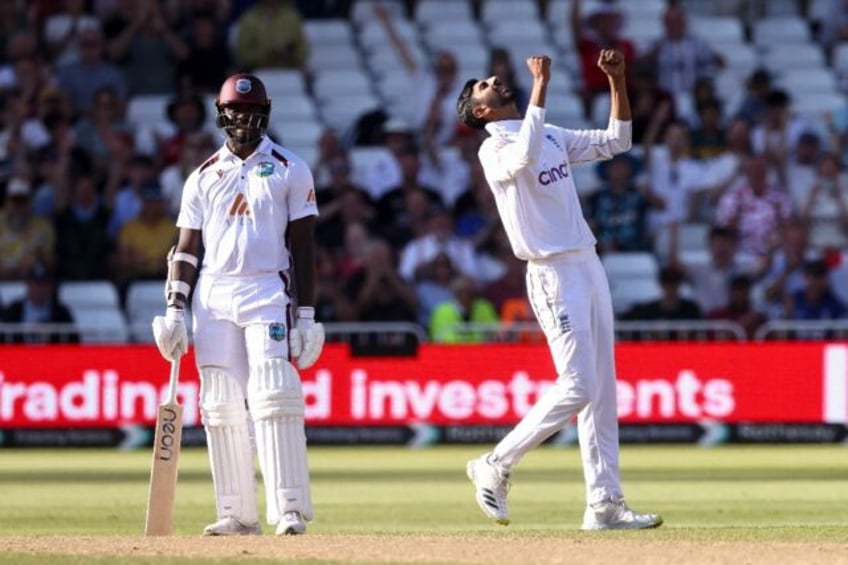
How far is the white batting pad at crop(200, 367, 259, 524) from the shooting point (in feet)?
35.5

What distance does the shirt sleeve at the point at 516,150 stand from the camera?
1098 centimetres

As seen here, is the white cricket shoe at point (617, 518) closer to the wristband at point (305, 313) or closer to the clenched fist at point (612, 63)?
the wristband at point (305, 313)

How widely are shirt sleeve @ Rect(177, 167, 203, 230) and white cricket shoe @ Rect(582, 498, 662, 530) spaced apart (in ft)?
8.42

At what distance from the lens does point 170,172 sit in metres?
23.5

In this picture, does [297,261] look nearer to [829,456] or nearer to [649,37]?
[829,456]

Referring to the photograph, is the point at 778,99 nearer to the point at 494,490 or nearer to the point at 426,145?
the point at 426,145

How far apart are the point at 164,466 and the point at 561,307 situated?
2.24 metres

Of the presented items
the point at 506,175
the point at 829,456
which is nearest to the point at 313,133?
the point at 829,456

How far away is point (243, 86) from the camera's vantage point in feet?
35.9

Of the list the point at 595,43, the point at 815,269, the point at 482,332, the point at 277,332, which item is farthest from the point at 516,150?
the point at 595,43

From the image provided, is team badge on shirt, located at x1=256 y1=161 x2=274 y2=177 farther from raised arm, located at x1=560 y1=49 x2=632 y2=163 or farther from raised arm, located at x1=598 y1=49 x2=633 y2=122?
raised arm, located at x1=598 y1=49 x2=633 y2=122

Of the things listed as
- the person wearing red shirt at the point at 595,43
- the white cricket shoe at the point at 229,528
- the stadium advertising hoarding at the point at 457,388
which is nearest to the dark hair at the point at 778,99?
the person wearing red shirt at the point at 595,43

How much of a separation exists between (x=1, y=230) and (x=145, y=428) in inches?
122

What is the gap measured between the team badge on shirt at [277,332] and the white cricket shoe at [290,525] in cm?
89
